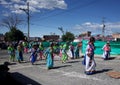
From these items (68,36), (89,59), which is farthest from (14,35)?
(89,59)

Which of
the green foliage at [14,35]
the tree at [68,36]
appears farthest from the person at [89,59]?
the tree at [68,36]

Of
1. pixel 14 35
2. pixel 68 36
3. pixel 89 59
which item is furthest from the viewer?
pixel 68 36

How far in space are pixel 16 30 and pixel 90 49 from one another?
57.2 meters

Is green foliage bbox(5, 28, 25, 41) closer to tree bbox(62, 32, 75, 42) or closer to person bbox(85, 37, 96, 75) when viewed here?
tree bbox(62, 32, 75, 42)

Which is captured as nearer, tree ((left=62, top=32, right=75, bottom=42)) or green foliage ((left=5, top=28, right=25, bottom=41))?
green foliage ((left=5, top=28, right=25, bottom=41))

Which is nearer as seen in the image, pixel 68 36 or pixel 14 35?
pixel 14 35

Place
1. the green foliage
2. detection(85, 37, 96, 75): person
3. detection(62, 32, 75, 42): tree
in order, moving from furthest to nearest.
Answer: detection(62, 32, 75, 42): tree → the green foliage → detection(85, 37, 96, 75): person

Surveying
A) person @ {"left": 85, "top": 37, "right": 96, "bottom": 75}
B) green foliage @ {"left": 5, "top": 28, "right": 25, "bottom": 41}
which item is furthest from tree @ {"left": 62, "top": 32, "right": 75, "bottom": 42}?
person @ {"left": 85, "top": 37, "right": 96, "bottom": 75}

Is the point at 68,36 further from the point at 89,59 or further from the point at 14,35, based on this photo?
the point at 89,59

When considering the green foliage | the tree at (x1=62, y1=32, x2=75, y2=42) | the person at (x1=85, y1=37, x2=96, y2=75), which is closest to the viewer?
the person at (x1=85, y1=37, x2=96, y2=75)

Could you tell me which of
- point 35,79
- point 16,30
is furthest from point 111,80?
point 16,30

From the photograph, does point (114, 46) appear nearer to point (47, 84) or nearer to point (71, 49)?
point (71, 49)

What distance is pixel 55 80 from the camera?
10.5 metres

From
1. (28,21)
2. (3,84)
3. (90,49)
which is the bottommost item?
(3,84)
